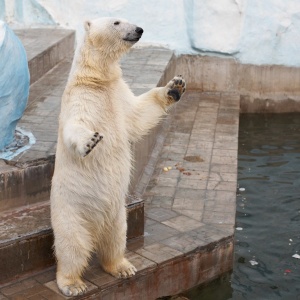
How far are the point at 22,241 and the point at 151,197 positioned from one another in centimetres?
191

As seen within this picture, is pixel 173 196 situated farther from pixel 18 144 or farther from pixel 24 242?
pixel 24 242

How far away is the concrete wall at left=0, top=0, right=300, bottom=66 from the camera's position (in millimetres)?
9898

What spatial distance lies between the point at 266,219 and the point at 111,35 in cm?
299

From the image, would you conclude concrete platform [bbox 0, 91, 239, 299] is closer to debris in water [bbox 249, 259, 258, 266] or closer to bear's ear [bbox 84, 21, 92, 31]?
debris in water [bbox 249, 259, 258, 266]

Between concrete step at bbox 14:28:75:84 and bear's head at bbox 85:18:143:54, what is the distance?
12.7 feet

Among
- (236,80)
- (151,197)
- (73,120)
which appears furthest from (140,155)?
(236,80)

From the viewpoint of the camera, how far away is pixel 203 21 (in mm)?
9891

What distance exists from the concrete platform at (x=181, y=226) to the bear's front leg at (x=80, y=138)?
1077 mm

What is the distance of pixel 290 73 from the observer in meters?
10.2

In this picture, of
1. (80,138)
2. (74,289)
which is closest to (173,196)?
(74,289)

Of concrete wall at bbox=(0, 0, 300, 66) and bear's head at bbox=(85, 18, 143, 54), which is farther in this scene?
concrete wall at bbox=(0, 0, 300, 66)

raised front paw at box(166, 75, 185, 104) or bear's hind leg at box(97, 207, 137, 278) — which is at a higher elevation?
raised front paw at box(166, 75, 185, 104)

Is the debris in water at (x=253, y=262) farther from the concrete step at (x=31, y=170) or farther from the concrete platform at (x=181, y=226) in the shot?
the concrete step at (x=31, y=170)

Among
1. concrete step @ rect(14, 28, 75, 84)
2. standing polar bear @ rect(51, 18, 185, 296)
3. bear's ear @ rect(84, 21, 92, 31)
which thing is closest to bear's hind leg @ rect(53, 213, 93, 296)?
standing polar bear @ rect(51, 18, 185, 296)
